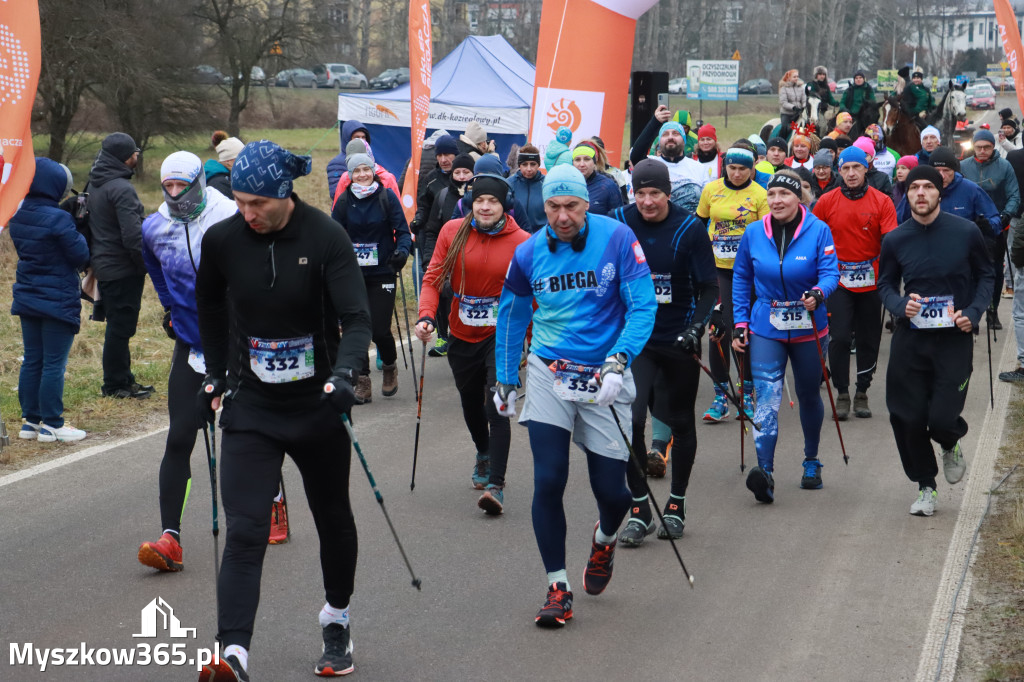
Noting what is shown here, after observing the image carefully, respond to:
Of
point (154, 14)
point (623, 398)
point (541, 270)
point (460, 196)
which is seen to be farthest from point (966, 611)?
point (154, 14)

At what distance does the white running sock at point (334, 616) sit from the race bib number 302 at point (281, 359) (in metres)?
1.00

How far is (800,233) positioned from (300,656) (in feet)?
14.0

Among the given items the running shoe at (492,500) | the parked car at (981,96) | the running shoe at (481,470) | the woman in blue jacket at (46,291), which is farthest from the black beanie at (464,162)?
the parked car at (981,96)

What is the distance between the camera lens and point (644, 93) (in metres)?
20.8

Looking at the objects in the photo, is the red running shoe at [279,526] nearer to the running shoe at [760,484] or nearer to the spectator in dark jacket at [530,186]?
the running shoe at [760,484]

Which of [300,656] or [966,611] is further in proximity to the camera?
[966,611]

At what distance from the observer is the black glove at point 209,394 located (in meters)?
4.79

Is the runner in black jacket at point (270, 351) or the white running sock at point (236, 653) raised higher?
the runner in black jacket at point (270, 351)

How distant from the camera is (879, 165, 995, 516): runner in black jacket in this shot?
721cm

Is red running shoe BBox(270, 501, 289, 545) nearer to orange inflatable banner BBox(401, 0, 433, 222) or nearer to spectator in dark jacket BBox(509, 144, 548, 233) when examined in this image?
spectator in dark jacket BBox(509, 144, 548, 233)

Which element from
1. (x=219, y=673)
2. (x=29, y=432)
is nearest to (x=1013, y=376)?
(x=29, y=432)

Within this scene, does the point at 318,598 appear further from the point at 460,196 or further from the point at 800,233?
the point at 460,196

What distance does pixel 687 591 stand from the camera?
6074mm

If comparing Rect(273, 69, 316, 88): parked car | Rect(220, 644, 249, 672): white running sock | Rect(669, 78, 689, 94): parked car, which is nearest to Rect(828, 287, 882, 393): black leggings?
Rect(220, 644, 249, 672): white running sock
